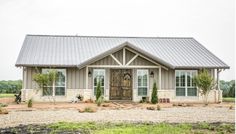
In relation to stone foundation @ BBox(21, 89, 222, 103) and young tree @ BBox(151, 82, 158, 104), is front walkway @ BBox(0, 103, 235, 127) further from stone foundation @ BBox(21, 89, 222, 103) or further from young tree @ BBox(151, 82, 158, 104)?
stone foundation @ BBox(21, 89, 222, 103)

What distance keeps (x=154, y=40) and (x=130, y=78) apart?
252 inches

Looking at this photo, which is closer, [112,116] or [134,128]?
[134,128]

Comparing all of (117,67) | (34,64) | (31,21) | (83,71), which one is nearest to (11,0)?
(34,64)

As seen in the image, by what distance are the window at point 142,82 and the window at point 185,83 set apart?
208 centimetres

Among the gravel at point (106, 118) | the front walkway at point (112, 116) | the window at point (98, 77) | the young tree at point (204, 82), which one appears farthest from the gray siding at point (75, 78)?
the gravel at point (106, 118)

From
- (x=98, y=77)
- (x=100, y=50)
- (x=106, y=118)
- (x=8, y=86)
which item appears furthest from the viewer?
(x=8, y=86)

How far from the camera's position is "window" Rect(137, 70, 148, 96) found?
2556 centimetres

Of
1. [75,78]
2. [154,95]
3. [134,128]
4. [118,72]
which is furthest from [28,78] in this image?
[134,128]

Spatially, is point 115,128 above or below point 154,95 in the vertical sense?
below

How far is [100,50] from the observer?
92.2ft

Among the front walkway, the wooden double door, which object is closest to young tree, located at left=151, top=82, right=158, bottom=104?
the wooden double door

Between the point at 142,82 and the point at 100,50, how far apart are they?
437 cm

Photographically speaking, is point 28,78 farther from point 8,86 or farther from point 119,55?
point 8,86

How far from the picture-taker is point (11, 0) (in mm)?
24188
